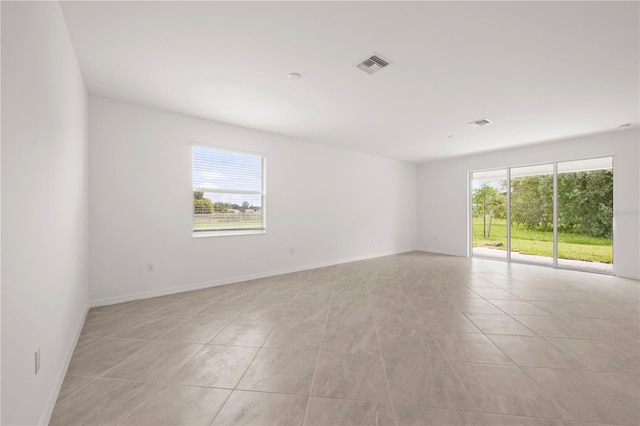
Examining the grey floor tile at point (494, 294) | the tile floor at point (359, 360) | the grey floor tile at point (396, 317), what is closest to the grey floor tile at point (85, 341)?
the tile floor at point (359, 360)

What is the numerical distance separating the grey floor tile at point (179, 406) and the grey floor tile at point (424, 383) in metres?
1.20

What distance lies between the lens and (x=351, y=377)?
190 centimetres

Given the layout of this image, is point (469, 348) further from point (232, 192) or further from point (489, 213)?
point (489, 213)

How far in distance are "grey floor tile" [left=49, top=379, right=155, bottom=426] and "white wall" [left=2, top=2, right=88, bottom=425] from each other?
0.30 feet

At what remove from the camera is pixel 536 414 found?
61.4 inches

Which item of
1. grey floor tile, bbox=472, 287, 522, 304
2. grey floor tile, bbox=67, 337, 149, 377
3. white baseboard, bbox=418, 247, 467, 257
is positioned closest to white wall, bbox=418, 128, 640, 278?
white baseboard, bbox=418, 247, 467, 257

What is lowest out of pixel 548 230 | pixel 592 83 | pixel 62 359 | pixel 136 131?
pixel 62 359

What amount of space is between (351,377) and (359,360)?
0.78 feet

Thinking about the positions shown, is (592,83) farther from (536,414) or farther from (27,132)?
(27,132)

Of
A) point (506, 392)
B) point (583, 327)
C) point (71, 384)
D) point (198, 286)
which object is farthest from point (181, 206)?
point (583, 327)

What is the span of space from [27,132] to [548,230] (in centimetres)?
812

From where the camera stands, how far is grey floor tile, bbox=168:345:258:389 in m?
1.86

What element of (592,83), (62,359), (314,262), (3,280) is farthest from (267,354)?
(592,83)

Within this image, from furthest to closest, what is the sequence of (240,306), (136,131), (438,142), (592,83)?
(438,142) → (136,131) → (240,306) → (592,83)
